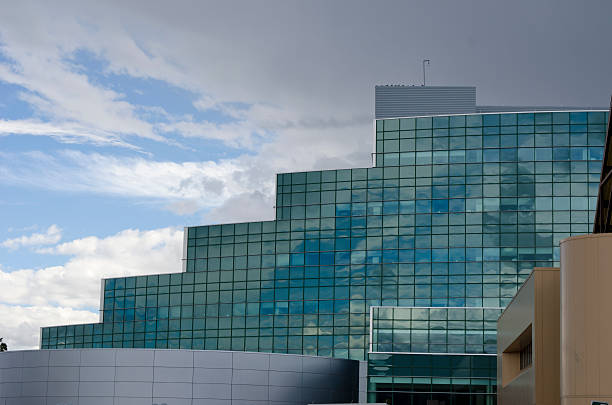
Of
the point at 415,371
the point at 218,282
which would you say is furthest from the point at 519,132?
the point at 218,282

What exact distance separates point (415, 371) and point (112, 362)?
27.0 m

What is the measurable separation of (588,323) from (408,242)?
75766 millimetres

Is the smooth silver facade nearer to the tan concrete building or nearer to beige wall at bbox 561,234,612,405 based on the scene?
the tan concrete building

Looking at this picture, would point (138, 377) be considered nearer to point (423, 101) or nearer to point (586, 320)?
point (586, 320)

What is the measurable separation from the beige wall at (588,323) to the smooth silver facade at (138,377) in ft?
169

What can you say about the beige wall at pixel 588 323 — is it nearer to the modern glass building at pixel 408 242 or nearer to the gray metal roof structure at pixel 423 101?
the modern glass building at pixel 408 242

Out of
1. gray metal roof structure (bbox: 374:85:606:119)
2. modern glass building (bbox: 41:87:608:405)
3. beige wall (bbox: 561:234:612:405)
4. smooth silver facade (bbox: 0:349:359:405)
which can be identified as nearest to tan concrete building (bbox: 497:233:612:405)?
beige wall (bbox: 561:234:612:405)

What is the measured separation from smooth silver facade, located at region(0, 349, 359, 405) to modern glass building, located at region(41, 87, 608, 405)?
1986 centimetres

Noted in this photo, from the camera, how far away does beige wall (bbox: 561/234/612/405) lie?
20703 millimetres

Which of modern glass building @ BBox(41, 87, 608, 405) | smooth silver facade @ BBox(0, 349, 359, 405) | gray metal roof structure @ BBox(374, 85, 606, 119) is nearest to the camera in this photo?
smooth silver facade @ BBox(0, 349, 359, 405)

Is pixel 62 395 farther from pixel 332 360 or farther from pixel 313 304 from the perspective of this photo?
pixel 313 304

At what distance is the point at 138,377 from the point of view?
69.6 meters

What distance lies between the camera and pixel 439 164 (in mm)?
97125

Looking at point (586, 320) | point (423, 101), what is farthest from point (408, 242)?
point (586, 320)
